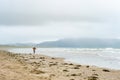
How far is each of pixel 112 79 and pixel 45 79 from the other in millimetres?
5519

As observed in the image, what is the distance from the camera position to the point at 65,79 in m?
18.9

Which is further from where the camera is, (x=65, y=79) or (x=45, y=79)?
(x=65, y=79)

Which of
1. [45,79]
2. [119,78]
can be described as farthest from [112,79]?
[45,79]

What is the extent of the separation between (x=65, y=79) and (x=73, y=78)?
1.04 m

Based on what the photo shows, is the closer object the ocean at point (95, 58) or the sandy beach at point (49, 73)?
the sandy beach at point (49, 73)

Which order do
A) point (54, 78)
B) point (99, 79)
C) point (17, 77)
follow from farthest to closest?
point (99, 79) < point (54, 78) < point (17, 77)

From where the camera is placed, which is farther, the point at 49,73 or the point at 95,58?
the point at 95,58

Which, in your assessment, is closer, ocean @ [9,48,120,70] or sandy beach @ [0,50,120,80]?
sandy beach @ [0,50,120,80]

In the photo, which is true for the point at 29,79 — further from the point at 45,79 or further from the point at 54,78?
the point at 54,78

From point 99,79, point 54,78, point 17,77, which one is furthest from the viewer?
point 99,79

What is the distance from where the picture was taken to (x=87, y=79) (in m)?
19.6

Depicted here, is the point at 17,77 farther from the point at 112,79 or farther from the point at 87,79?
the point at 112,79

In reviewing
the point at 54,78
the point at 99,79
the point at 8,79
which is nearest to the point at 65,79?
the point at 54,78

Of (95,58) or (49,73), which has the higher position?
(95,58)
